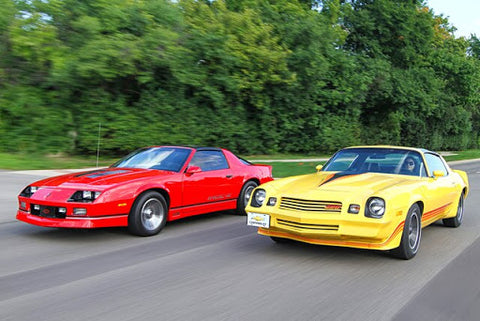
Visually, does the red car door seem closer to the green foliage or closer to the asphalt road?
the asphalt road

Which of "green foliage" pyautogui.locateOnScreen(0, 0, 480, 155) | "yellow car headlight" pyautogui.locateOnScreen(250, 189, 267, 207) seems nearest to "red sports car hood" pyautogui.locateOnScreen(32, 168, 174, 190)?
"yellow car headlight" pyautogui.locateOnScreen(250, 189, 267, 207)

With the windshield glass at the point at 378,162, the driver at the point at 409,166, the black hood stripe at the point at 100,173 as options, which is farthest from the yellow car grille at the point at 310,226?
the black hood stripe at the point at 100,173

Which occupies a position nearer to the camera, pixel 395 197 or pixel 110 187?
pixel 395 197

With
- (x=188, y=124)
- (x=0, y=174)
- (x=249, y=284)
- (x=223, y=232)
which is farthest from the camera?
(x=188, y=124)

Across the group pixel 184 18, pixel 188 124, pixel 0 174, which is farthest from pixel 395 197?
pixel 184 18

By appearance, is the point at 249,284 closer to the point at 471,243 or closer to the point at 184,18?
the point at 471,243

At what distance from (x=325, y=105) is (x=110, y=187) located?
2242 cm

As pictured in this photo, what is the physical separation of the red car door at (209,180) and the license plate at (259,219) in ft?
5.98

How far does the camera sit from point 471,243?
6707 millimetres

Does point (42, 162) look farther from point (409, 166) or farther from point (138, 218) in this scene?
point (409, 166)

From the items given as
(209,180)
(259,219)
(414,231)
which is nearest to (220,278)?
(259,219)

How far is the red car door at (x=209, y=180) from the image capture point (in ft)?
24.8

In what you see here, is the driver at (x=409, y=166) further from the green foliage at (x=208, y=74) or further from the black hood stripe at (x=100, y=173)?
the green foliage at (x=208, y=74)

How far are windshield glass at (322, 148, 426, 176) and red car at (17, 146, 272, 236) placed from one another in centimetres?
200
